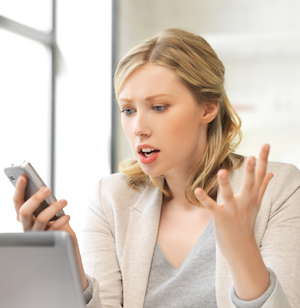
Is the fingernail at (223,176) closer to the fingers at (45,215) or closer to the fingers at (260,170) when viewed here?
the fingers at (260,170)

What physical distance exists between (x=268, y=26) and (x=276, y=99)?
0.51 m

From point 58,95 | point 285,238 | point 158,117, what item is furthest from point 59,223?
point 58,95

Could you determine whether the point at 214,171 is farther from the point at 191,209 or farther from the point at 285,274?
the point at 285,274

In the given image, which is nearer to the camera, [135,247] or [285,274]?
[285,274]

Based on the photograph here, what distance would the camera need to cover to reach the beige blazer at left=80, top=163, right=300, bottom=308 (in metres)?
0.98

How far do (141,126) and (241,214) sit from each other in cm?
47

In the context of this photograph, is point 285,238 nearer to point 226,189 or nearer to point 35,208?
point 226,189

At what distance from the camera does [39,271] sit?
1.72 feet

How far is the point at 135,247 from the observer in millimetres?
1195

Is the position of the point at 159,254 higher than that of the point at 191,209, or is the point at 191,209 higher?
the point at 191,209

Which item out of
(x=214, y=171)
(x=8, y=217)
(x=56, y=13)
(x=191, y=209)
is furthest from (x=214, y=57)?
(x=56, y=13)

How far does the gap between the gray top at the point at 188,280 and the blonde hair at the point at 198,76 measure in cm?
18

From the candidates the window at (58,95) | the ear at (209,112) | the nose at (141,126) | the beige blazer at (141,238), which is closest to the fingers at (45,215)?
the beige blazer at (141,238)

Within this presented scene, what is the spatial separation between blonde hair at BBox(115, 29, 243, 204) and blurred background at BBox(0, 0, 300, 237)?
50.6 inches
